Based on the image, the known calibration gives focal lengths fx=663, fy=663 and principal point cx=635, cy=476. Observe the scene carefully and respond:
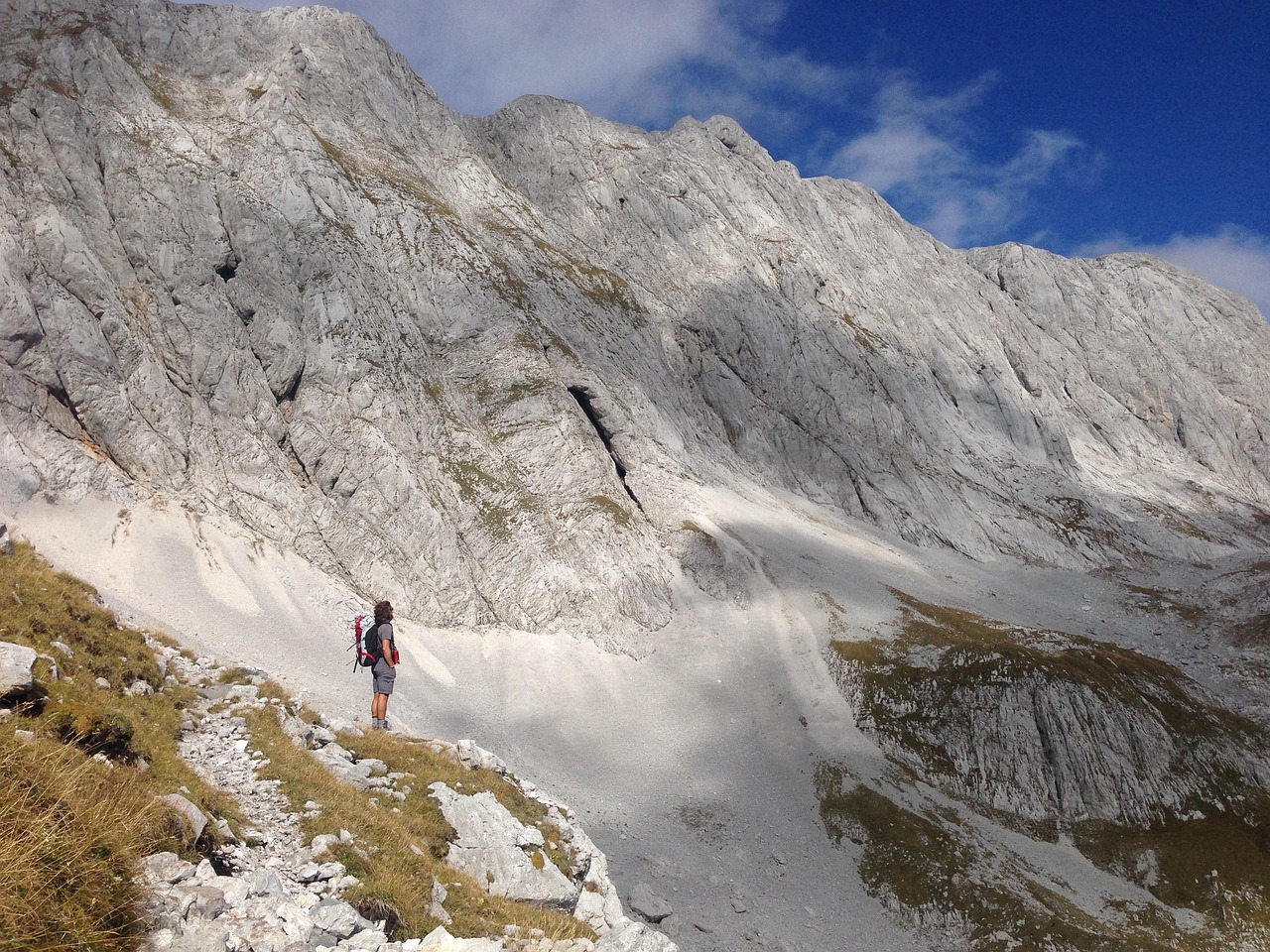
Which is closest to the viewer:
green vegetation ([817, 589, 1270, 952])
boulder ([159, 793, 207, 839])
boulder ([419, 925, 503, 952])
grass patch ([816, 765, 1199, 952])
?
boulder ([419, 925, 503, 952])

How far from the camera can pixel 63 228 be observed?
189 feet

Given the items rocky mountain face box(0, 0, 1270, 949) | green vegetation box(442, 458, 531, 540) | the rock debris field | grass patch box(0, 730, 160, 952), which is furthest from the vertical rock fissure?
grass patch box(0, 730, 160, 952)

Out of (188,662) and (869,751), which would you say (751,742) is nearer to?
(869,751)

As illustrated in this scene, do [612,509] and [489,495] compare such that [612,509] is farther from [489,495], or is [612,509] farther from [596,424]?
[596,424]

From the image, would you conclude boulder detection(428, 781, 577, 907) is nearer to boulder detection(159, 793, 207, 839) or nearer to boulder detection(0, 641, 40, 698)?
boulder detection(159, 793, 207, 839)

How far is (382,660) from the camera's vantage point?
64.9ft

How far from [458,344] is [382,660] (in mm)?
67440

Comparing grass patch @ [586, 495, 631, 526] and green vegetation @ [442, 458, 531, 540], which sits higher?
grass patch @ [586, 495, 631, 526]

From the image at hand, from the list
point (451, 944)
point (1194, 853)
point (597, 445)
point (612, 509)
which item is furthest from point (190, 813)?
point (597, 445)

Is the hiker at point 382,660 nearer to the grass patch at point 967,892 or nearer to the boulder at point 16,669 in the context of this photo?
the boulder at point 16,669

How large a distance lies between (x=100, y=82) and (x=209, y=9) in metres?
33.1

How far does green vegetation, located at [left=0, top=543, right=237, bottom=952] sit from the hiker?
16.4ft

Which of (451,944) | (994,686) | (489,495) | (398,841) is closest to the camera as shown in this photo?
(451,944)

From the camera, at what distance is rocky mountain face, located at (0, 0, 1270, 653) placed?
5888 centimetres
